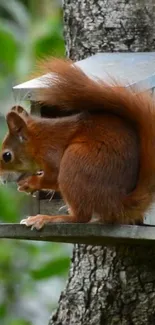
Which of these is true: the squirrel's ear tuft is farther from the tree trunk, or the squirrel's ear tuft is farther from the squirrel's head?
the tree trunk

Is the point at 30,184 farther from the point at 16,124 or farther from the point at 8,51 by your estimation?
the point at 8,51

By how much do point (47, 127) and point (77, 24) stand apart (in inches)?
29.9

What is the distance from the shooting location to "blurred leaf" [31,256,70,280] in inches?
176

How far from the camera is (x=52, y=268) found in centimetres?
450

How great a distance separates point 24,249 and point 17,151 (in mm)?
1646

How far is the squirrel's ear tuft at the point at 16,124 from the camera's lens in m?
3.39

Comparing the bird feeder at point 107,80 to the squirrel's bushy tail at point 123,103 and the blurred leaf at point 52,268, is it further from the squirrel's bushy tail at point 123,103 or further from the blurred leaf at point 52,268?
the blurred leaf at point 52,268

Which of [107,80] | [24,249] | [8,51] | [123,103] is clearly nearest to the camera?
[123,103]

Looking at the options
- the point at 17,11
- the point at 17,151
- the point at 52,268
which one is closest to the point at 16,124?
the point at 17,151

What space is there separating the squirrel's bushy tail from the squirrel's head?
144 mm

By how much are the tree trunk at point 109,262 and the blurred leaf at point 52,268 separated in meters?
0.43

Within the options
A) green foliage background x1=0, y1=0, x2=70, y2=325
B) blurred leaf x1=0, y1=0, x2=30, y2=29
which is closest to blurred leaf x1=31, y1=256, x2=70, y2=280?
green foliage background x1=0, y1=0, x2=70, y2=325

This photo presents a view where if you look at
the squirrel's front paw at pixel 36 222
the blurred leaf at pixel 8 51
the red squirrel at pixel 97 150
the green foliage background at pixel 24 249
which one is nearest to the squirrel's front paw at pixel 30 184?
the red squirrel at pixel 97 150

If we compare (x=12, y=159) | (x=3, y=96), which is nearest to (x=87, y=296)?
(x=12, y=159)
